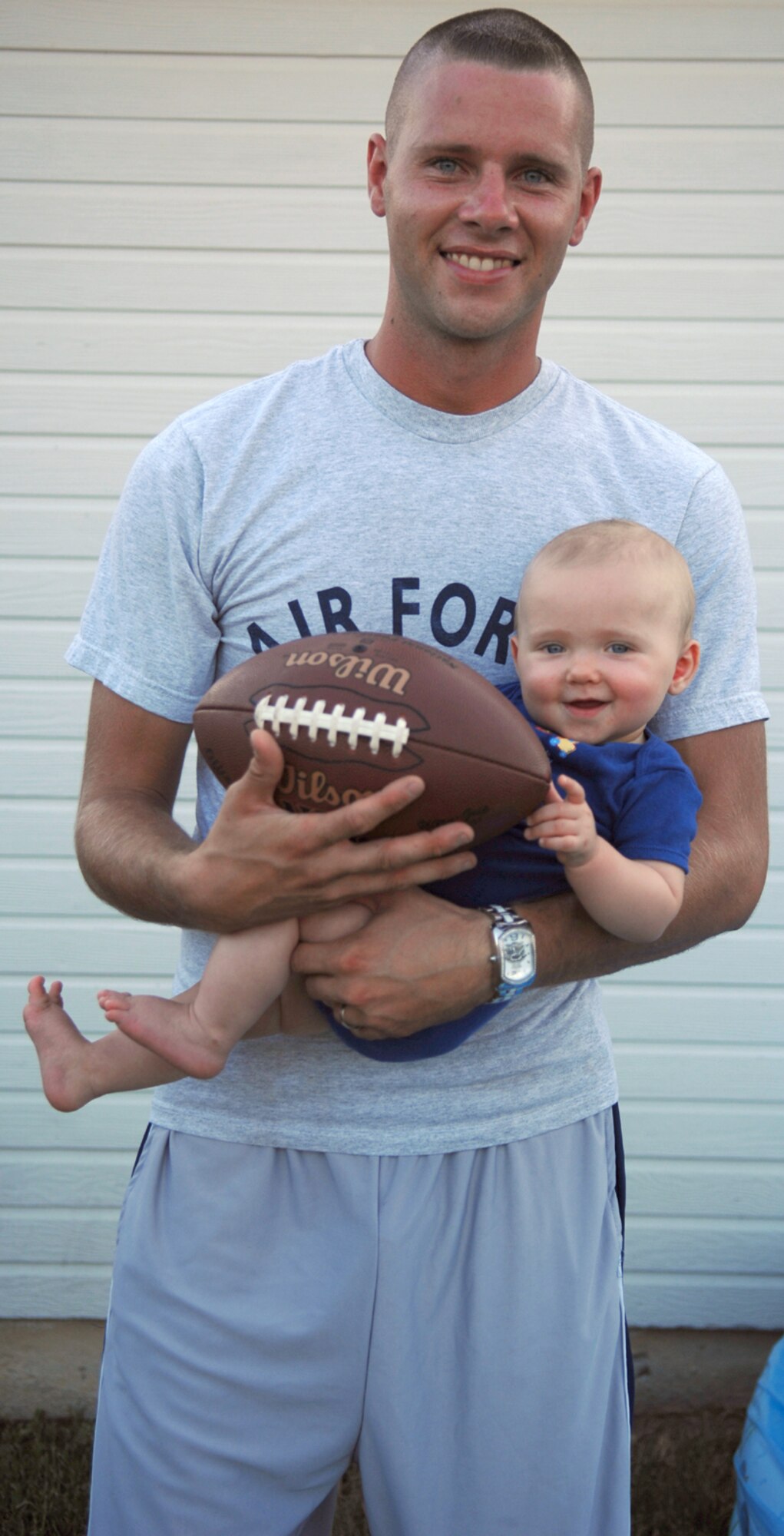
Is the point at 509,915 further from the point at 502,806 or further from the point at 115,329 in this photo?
the point at 115,329

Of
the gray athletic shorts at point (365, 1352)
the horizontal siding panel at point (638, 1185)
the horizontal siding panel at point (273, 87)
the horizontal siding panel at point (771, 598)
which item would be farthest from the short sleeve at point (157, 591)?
the horizontal siding panel at point (638, 1185)

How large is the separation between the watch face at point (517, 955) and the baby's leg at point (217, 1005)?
0.26 meters

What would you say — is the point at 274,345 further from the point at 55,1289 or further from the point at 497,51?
the point at 55,1289

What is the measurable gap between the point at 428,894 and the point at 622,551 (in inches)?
19.6

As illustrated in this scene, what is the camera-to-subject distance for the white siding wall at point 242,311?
3.46m

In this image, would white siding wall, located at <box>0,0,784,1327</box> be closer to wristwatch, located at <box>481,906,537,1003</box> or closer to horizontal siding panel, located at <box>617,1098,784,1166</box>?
horizontal siding panel, located at <box>617,1098,784,1166</box>

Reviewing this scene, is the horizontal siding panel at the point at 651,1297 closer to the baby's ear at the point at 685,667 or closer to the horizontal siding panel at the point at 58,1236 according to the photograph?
the horizontal siding panel at the point at 58,1236

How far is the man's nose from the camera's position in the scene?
173 cm

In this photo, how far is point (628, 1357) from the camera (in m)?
1.95

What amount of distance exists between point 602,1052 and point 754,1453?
54.1 inches

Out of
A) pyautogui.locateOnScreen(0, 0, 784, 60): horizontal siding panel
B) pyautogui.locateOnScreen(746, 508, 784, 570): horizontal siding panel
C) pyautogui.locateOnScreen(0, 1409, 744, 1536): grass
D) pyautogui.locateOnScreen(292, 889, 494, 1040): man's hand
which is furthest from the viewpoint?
pyautogui.locateOnScreen(746, 508, 784, 570): horizontal siding panel

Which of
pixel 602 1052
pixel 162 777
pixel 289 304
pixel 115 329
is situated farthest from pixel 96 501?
pixel 602 1052

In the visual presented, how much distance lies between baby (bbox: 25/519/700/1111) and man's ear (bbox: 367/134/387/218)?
571 mm

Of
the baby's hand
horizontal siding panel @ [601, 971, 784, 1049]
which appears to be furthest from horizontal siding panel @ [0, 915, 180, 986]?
the baby's hand
